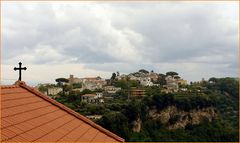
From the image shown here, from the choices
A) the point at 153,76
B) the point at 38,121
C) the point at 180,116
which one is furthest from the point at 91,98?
the point at 38,121

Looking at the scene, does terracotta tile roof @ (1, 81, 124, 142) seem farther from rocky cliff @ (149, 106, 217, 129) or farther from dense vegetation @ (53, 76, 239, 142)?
rocky cliff @ (149, 106, 217, 129)

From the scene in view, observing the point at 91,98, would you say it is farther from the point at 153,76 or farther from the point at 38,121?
the point at 38,121

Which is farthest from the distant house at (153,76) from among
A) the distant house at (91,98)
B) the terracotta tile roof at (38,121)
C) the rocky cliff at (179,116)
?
the terracotta tile roof at (38,121)

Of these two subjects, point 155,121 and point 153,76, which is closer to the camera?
point 155,121

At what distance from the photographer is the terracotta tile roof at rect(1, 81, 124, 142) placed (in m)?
5.62

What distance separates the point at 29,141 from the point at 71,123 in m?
2.36

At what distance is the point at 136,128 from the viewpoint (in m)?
63.3

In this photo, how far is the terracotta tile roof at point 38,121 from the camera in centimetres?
562

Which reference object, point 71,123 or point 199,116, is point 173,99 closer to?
point 199,116

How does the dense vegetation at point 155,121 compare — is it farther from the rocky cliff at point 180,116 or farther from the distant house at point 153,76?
the distant house at point 153,76

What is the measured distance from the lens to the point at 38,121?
6.57 meters

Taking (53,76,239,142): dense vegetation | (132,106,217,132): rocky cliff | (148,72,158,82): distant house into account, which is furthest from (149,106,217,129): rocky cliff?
(148,72,158,82): distant house

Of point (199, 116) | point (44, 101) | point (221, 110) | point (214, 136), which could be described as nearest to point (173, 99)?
point (199, 116)

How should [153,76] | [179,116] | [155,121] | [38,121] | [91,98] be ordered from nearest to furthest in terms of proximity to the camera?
1. [38,121]
2. [155,121]
3. [179,116]
4. [91,98]
5. [153,76]
